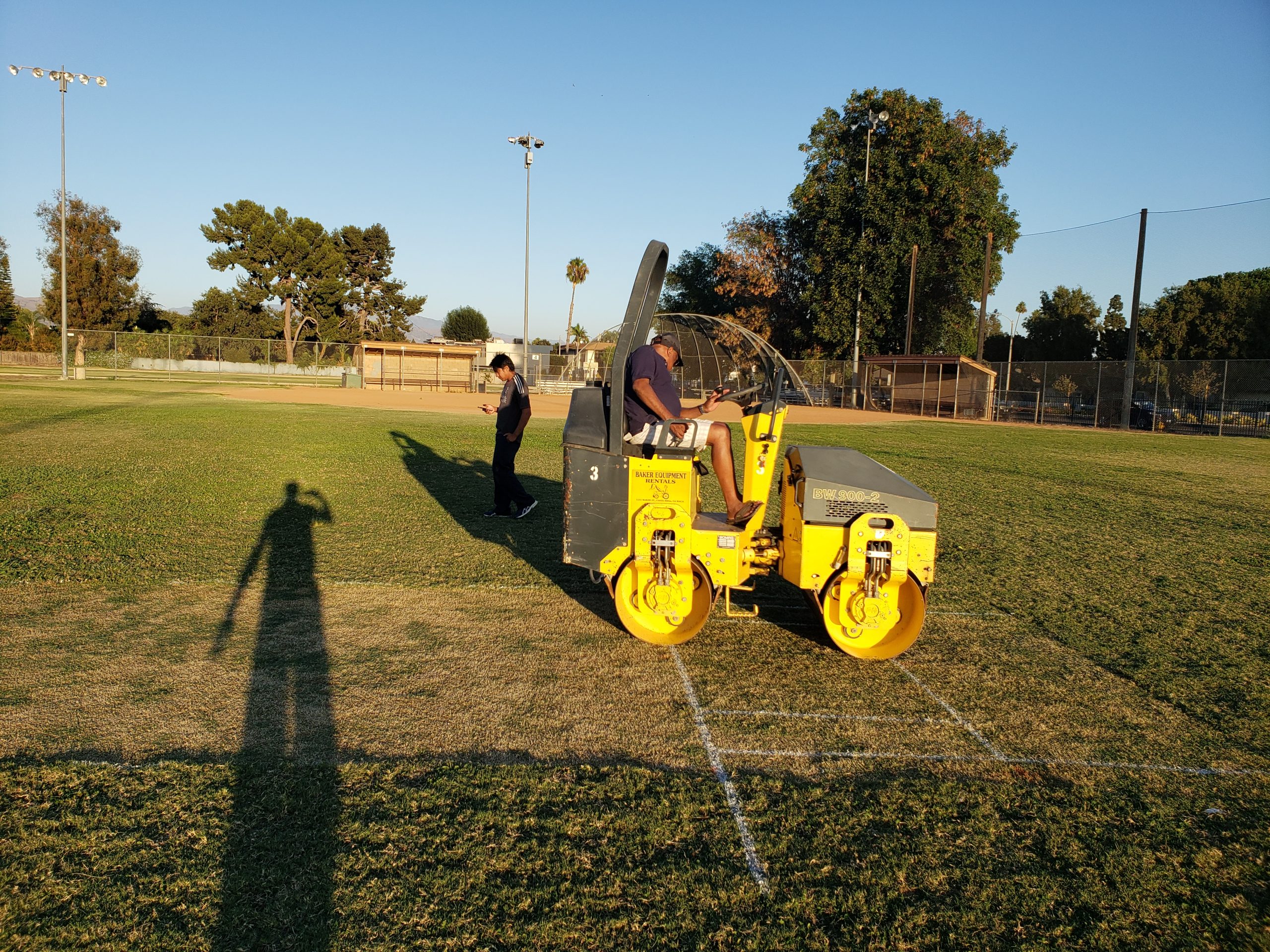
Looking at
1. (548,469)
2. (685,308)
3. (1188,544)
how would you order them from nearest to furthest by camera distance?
(1188,544) → (548,469) → (685,308)

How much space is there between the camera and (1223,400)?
2920 centimetres

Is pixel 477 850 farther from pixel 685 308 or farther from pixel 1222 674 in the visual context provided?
pixel 685 308

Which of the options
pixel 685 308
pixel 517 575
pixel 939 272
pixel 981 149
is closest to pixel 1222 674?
pixel 517 575

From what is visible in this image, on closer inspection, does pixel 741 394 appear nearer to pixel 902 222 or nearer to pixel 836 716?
pixel 836 716

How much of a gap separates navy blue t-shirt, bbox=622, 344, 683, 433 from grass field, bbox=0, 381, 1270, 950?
4.90 feet

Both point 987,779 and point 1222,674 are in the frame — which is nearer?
point 987,779

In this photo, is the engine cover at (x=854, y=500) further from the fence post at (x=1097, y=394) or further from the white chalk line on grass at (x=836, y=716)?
the fence post at (x=1097, y=394)

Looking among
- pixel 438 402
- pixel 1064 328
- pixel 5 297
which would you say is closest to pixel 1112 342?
pixel 1064 328

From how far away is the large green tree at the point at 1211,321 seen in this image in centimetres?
4894

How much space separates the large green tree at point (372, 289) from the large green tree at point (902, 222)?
47.1m

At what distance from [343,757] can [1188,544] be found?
8.87 m

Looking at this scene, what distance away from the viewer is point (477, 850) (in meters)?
2.88

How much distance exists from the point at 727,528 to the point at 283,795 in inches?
117

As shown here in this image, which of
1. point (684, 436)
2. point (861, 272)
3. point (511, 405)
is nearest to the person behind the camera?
point (684, 436)
